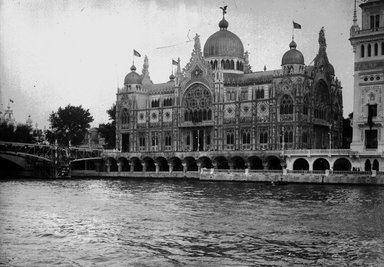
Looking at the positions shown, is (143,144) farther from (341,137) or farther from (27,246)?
(27,246)

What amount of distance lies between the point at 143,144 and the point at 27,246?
7735 centimetres

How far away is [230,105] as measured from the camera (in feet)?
303

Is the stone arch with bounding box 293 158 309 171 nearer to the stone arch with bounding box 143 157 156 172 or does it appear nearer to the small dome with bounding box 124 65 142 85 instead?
the stone arch with bounding box 143 157 156 172

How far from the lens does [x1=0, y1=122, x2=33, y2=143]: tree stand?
322 ft

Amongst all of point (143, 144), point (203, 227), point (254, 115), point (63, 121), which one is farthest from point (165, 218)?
point (63, 121)

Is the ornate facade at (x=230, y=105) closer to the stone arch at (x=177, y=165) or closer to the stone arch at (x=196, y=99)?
the stone arch at (x=196, y=99)

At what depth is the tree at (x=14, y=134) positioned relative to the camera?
9811 centimetres

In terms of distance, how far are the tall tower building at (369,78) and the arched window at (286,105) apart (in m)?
13.2

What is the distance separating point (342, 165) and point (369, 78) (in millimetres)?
13477

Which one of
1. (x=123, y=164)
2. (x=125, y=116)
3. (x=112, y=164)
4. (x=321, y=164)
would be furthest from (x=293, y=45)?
(x=112, y=164)

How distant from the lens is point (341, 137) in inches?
3912

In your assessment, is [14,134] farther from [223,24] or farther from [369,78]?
[369,78]

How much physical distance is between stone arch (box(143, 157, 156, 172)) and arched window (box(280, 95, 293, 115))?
23.8 m

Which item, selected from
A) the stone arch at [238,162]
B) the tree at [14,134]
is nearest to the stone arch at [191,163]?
the stone arch at [238,162]
